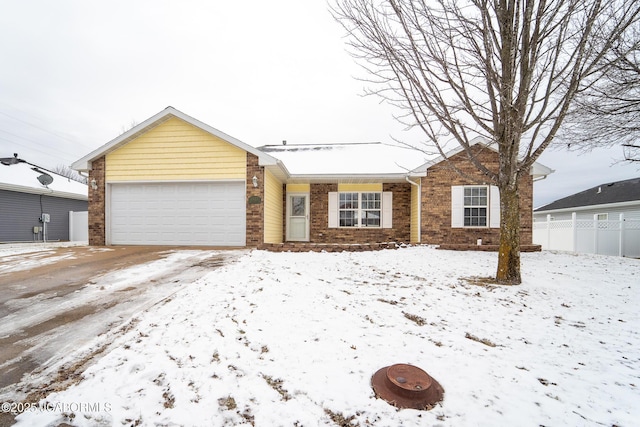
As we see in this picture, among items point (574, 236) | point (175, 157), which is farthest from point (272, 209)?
point (574, 236)

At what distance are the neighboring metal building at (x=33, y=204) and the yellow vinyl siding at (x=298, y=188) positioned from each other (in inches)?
492

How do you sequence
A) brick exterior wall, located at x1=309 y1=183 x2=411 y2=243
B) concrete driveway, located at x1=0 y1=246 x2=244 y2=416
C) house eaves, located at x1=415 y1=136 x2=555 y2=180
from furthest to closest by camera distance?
brick exterior wall, located at x1=309 y1=183 x2=411 y2=243, house eaves, located at x1=415 y1=136 x2=555 y2=180, concrete driveway, located at x1=0 y1=246 x2=244 y2=416

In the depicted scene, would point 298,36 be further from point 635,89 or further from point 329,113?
point 329,113

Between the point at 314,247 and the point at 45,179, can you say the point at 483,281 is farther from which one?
the point at 45,179

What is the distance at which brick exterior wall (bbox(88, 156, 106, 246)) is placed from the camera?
9.19m

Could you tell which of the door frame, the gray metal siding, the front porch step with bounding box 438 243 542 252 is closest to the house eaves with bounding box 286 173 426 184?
the door frame

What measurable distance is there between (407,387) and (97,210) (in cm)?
1108

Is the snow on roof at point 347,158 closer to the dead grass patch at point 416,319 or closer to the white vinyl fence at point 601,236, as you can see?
the dead grass patch at point 416,319

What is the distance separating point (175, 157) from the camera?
9.16 metres

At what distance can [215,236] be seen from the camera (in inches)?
355

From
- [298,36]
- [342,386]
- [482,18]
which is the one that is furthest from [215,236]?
[482,18]

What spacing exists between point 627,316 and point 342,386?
420 centimetres

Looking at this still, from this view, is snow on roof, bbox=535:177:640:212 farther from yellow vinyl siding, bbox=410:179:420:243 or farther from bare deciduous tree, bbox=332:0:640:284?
bare deciduous tree, bbox=332:0:640:284

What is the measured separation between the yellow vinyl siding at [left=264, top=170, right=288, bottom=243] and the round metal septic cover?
7474 millimetres
